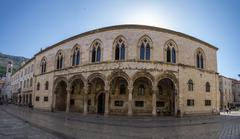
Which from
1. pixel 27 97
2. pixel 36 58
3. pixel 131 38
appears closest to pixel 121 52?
pixel 131 38

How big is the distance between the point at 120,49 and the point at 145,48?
2919 mm

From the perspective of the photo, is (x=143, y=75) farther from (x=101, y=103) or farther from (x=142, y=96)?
(x=101, y=103)

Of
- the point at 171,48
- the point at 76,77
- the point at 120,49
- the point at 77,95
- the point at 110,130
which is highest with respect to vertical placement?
the point at 171,48

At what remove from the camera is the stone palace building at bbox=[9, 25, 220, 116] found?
19.2 m

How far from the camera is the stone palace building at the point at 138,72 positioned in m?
19.2

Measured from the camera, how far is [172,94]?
21219 millimetres

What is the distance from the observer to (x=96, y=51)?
21.5 metres

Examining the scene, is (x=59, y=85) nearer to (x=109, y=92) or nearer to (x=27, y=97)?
(x=109, y=92)

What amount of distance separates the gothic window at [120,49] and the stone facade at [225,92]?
130 ft

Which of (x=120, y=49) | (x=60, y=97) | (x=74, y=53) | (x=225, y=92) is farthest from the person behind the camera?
(x=225, y=92)

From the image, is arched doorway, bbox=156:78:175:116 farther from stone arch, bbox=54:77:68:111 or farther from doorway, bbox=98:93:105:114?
stone arch, bbox=54:77:68:111

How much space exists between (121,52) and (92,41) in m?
4.48

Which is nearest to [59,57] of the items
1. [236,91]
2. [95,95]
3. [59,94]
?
[59,94]

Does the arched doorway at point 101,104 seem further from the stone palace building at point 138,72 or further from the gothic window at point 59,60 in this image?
the gothic window at point 59,60
